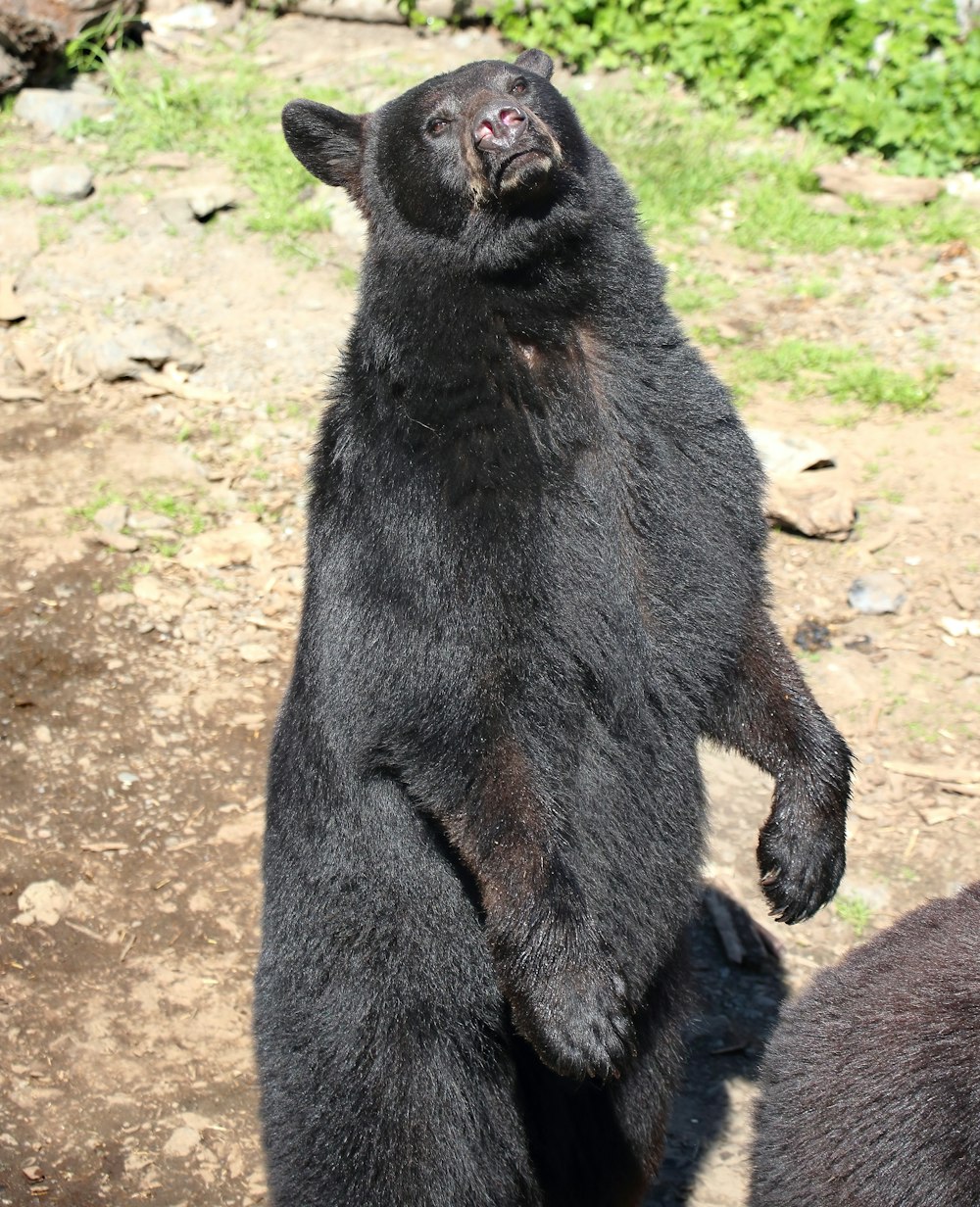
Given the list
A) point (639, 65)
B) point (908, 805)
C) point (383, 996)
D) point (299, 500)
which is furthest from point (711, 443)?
point (639, 65)

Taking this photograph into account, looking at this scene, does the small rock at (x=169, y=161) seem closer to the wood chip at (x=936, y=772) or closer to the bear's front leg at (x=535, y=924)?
the wood chip at (x=936, y=772)

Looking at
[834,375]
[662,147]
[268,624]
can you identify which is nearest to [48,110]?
[662,147]

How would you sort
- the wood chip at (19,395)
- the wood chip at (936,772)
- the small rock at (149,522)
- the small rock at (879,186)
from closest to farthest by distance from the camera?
the wood chip at (936,772)
the small rock at (149,522)
the wood chip at (19,395)
the small rock at (879,186)

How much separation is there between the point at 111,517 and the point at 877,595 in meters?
3.74

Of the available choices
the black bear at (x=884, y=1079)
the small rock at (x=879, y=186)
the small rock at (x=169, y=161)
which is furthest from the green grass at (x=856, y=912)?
the small rock at (x=169, y=161)

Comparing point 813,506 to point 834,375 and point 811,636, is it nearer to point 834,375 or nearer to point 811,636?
point 811,636

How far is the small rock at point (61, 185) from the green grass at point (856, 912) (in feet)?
21.2

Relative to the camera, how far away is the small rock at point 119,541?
6.62 meters

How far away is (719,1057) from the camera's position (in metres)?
5.02

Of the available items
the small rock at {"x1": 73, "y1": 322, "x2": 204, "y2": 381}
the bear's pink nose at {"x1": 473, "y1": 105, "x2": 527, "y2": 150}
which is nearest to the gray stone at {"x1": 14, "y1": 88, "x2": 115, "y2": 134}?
the small rock at {"x1": 73, "y1": 322, "x2": 204, "y2": 381}

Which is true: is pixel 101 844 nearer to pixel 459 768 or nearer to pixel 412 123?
pixel 459 768

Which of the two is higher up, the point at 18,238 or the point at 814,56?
the point at 814,56

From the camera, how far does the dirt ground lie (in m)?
4.73

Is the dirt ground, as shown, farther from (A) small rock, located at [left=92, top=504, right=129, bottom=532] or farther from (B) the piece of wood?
(B) the piece of wood
